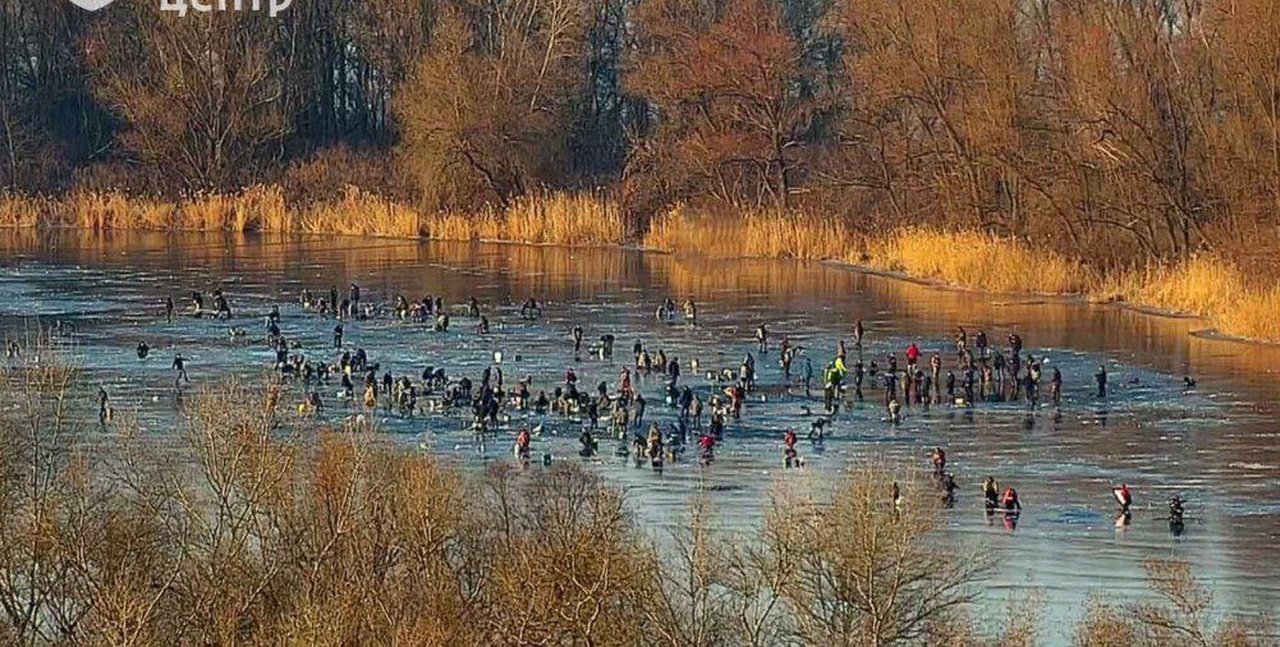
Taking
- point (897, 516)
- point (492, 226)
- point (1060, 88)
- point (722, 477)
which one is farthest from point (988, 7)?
point (897, 516)

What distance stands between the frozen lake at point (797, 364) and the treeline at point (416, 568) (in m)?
1.33

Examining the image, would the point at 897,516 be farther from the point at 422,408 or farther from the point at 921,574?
the point at 422,408

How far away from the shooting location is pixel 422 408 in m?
21.1

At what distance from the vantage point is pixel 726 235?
43.3 metres

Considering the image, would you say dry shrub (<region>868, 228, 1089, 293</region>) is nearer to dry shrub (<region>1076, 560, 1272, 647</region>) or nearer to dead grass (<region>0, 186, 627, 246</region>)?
dead grass (<region>0, 186, 627, 246</region>)

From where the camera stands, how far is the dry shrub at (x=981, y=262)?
33.2m

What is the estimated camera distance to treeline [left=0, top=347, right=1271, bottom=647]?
38.2 feet

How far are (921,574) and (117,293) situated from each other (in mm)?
23762

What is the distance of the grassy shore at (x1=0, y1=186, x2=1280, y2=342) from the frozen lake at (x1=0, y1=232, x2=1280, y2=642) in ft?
2.55

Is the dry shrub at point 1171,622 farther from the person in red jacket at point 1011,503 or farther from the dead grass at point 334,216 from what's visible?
the dead grass at point 334,216

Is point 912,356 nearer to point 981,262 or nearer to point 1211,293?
point 1211,293

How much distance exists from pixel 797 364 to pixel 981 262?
10405 mm

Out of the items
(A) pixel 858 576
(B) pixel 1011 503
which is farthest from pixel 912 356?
(A) pixel 858 576

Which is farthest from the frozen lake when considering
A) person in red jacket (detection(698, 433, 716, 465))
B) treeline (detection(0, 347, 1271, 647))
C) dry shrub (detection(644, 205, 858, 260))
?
treeline (detection(0, 347, 1271, 647))
